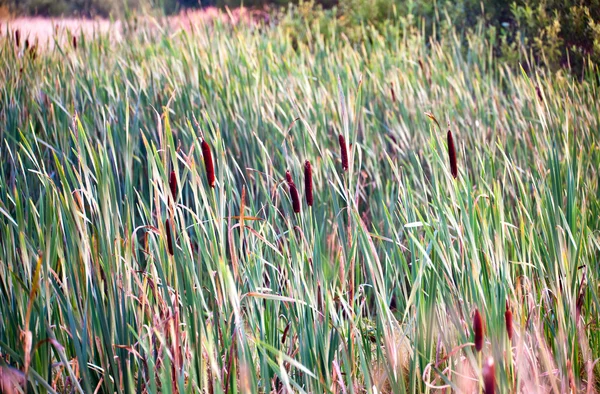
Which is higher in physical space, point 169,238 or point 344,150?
point 344,150

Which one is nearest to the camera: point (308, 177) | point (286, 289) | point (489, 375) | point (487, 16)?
point (489, 375)

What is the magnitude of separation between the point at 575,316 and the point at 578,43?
2.66 m

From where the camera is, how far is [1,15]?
414 cm

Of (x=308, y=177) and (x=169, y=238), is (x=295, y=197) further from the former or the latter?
(x=169, y=238)

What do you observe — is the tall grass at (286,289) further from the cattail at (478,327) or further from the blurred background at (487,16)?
the blurred background at (487,16)

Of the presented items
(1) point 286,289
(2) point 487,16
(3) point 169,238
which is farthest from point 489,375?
(2) point 487,16

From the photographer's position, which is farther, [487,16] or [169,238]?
[487,16]

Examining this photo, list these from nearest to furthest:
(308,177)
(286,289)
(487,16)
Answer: (308,177) < (286,289) < (487,16)

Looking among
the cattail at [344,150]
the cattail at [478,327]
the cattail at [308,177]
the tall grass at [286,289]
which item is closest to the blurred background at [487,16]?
the tall grass at [286,289]

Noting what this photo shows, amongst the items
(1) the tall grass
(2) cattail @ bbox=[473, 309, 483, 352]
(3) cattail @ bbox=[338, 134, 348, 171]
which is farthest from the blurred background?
(2) cattail @ bbox=[473, 309, 483, 352]

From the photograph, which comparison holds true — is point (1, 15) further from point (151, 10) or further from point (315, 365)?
point (315, 365)

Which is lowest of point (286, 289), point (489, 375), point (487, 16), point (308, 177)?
point (286, 289)

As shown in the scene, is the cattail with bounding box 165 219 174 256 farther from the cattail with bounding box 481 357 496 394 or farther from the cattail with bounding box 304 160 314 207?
the cattail with bounding box 481 357 496 394

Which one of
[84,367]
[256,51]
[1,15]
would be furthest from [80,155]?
[1,15]
